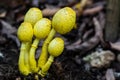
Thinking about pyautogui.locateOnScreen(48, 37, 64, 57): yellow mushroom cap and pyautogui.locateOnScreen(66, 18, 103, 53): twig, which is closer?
pyautogui.locateOnScreen(48, 37, 64, 57): yellow mushroom cap

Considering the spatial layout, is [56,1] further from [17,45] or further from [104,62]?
[104,62]

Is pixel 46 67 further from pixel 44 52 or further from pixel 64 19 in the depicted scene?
pixel 64 19

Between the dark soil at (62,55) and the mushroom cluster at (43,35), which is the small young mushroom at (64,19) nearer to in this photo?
the mushroom cluster at (43,35)

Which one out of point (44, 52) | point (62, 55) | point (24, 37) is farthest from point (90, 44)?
point (24, 37)

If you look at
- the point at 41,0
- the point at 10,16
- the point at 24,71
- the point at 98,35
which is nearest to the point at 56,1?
the point at 41,0

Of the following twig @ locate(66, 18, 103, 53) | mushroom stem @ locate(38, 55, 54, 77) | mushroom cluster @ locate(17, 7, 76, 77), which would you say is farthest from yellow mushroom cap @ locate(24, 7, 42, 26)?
twig @ locate(66, 18, 103, 53)

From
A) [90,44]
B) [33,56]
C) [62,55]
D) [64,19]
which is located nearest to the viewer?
[64,19]

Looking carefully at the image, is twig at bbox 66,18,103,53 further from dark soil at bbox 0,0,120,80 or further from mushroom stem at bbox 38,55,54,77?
mushroom stem at bbox 38,55,54,77
